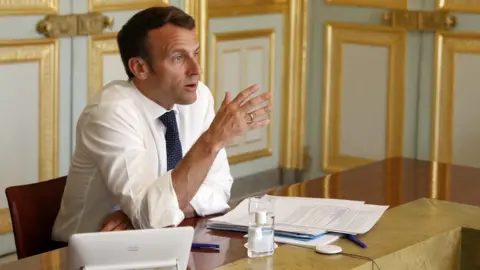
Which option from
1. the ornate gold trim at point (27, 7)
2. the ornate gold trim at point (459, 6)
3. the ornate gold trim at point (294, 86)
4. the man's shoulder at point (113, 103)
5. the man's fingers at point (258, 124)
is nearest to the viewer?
the man's fingers at point (258, 124)

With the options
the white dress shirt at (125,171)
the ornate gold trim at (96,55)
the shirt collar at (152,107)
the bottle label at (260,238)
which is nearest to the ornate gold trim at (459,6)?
the ornate gold trim at (96,55)

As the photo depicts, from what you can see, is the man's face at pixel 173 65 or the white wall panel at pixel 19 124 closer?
the man's face at pixel 173 65

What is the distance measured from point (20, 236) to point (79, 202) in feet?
0.64

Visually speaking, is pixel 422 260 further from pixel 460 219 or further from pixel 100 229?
pixel 100 229

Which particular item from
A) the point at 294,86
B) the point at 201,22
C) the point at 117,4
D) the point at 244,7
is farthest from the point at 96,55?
the point at 294,86

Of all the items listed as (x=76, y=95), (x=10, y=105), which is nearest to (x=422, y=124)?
(x=76, y=95)

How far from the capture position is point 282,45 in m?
5.18

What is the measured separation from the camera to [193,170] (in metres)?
2.34

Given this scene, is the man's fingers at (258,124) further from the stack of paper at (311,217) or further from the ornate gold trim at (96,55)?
the ornate gold trim at (96,55)

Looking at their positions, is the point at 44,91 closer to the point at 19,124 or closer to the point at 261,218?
the point at 19,124

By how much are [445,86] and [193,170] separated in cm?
267

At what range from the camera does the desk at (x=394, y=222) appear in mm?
2004

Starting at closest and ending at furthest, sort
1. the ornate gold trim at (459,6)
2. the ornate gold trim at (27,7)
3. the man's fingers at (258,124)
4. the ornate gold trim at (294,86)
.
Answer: the man's fingers at (258,124), the ornate gold trim at (27,7), the ornate gold trim at (459,6), the ornate gold trim at (294,86)

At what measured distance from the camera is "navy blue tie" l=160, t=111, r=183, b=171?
2.59m
